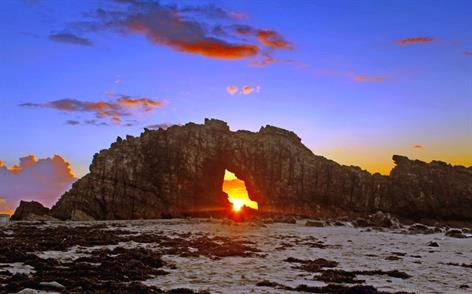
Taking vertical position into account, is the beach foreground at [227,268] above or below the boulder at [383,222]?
below

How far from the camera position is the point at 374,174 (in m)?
89.8

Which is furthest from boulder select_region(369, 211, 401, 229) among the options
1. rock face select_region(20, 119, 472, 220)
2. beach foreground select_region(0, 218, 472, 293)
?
beach foreground select_region(0, 218, 472, 293)

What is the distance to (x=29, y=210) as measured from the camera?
76.1m

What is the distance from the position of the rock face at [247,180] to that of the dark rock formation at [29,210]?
2725mm

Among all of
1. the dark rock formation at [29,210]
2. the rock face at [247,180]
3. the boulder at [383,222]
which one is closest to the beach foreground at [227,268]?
the boulder at [383,222]

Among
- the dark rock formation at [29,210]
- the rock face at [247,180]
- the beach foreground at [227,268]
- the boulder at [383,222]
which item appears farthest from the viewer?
the rock face at [247,180]

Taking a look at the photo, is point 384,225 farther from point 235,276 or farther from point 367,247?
point 235,276

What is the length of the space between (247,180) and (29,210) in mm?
37797

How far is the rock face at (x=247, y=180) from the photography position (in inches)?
3287

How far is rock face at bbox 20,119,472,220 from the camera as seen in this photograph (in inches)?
3287

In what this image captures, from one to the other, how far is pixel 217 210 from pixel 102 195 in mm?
20269

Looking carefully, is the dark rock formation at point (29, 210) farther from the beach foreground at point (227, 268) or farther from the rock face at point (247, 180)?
the beach foreground at point (227, 268)

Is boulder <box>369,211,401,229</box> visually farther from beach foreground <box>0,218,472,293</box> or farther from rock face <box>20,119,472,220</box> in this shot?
beach foreground <box>0,218,472,293</box>

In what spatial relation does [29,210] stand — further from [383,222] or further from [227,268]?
[227,268]
